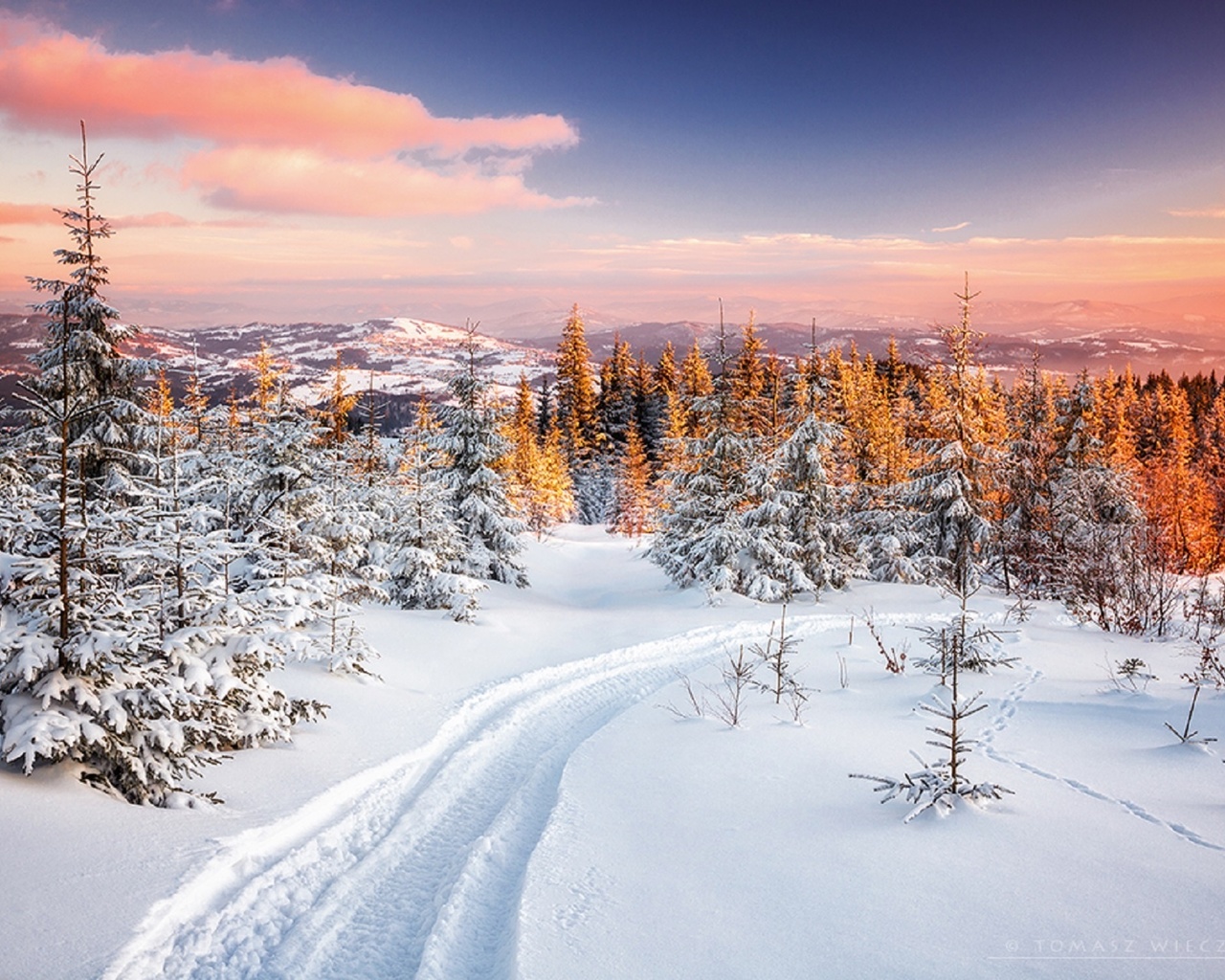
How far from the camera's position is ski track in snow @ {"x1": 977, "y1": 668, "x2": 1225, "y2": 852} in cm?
562

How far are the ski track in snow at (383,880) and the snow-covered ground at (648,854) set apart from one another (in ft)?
0.09

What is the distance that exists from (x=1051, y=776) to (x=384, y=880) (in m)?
6.51

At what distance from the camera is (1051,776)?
277 inches

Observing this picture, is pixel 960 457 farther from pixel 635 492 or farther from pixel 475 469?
pixel 635 492

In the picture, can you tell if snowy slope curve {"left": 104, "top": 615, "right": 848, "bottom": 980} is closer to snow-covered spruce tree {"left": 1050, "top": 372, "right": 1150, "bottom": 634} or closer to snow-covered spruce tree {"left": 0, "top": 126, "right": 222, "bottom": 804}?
snow-covered spruce tree {"left": 0, "top": 126, "right": 222, "bottom": 804}

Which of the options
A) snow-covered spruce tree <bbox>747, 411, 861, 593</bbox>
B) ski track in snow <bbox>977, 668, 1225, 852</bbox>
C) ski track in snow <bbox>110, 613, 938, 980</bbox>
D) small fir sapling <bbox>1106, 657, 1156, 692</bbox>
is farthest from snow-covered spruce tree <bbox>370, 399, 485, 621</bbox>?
small fir sapling <bbox>1106, 657, 1156, 692</bbox>

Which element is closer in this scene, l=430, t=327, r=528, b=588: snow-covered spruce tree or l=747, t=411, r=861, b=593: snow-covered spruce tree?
l=430, t=327, r=528, b=588: snow-covered spruce tree

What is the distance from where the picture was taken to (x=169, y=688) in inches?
249

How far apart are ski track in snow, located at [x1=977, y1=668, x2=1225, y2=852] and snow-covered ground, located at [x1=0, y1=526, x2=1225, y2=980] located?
33 millimetres

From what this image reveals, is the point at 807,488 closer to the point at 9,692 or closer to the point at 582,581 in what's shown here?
the point at 582,581

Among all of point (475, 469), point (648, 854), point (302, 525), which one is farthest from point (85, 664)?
point (475, 469)

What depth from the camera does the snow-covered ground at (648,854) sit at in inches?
179

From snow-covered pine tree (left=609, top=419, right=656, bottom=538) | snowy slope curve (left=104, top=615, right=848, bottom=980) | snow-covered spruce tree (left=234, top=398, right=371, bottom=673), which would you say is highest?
snow-covered spruce tree (left=234, top=398, right=371, bottom=673)

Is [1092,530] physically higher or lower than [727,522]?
higher
